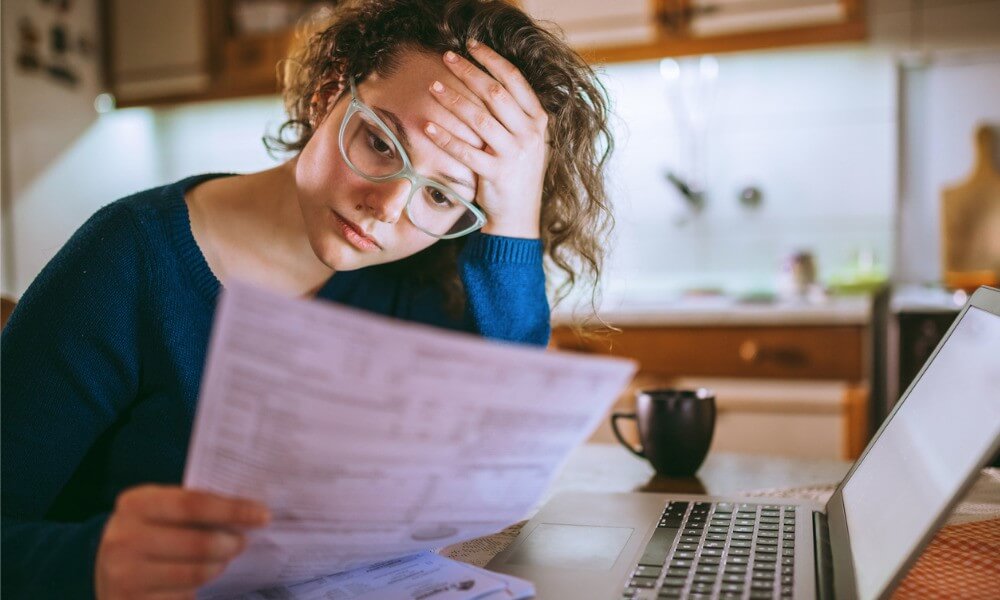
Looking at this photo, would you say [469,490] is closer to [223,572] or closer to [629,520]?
[223,572]

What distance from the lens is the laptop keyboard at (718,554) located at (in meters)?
0.58

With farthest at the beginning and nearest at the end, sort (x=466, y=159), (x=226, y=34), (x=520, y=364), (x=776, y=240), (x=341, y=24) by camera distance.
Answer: (x=226, y=34) < (x=776, y=240) < (x=341, y=24) < (x=466, y=159) < (x=520, y=364)

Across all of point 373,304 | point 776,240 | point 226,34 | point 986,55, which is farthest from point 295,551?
point 226,34

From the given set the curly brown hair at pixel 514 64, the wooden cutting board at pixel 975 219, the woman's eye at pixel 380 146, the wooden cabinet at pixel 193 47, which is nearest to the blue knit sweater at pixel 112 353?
the curly brown hair at pixel 514 64

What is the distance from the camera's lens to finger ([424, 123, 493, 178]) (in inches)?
33.4

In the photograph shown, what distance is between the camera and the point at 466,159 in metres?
0.88

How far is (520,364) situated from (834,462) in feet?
2.57

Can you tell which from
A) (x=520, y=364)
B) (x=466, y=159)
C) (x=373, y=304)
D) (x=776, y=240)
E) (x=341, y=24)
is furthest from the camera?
(x=776, y=240)

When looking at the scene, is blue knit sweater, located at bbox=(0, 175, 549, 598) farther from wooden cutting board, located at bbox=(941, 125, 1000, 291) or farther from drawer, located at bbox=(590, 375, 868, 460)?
wooden cutting board, located at bbox=(941, 125, 1000, 291)

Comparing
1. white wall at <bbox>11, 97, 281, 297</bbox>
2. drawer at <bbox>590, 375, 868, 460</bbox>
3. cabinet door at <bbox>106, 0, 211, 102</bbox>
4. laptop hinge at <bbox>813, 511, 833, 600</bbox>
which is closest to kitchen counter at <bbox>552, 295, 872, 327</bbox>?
drawer at <bbox>590, 375, 868, 460</bbox>

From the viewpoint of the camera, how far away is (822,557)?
0.66 m

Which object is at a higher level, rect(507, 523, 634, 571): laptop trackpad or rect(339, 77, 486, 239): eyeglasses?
rect(339, 77, 486, 239): eyeglasses

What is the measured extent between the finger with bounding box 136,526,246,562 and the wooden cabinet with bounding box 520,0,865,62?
2079 mm

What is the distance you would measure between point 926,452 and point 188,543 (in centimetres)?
49
